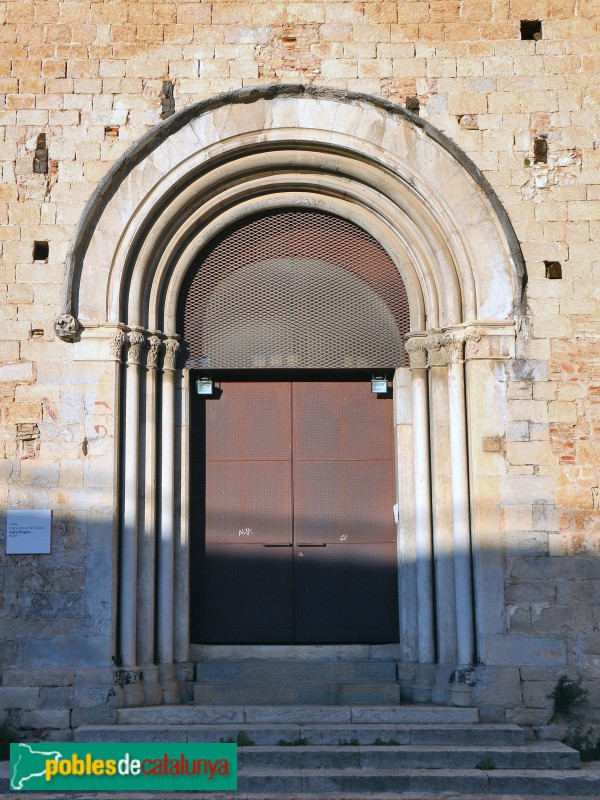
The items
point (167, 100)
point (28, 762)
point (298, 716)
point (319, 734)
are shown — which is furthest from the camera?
point (167, 100)

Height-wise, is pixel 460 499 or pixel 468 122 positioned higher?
pixel 468 122

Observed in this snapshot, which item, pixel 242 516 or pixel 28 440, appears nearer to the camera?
pixel 28 440

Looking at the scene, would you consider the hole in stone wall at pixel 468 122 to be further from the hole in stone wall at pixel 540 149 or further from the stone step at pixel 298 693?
the stone step at pixel 298 693

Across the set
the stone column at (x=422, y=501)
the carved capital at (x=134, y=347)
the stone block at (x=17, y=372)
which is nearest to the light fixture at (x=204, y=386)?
the carved capital at (x=134, y=347)

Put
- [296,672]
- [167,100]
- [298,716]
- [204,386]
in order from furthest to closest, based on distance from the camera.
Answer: [204,386]
[167,100]
[296,672]
[298,716]

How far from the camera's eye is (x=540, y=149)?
8375 mm

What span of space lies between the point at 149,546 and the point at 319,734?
1.99m

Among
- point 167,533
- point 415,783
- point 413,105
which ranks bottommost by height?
point 415,783

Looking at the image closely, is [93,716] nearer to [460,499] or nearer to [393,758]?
[393,758]

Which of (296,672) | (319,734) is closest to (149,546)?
(296,672)

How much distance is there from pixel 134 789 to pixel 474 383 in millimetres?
3922

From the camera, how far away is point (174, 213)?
837 centimetres

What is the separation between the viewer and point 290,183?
860 cm

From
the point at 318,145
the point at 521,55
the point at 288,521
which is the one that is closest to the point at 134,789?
the point at 288,521
